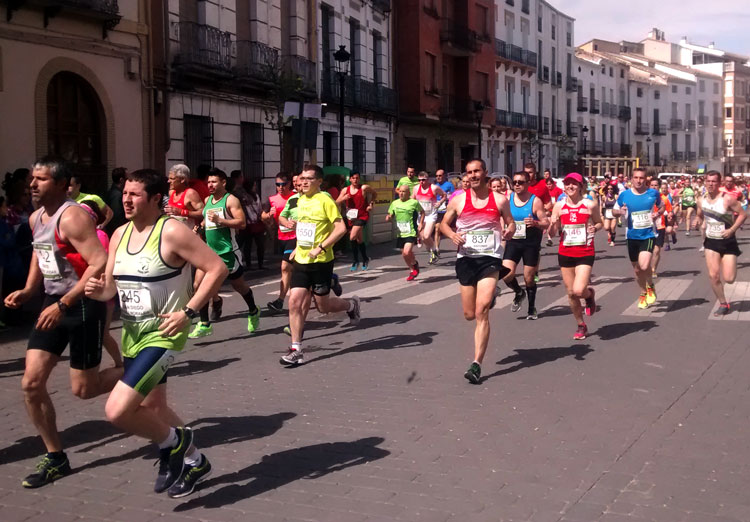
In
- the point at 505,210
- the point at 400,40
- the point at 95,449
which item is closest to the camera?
the point at 95,449

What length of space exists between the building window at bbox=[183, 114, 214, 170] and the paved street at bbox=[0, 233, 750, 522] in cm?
1194

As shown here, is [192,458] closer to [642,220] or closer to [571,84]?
[642,220]

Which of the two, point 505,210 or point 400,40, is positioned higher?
point 400,40

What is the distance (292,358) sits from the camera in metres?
8.55

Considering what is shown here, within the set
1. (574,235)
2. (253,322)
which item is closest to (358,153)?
(253,322)

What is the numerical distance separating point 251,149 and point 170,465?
812 inches

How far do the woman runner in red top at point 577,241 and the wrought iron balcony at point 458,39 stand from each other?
106 feet

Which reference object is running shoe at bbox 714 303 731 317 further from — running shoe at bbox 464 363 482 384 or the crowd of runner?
running shoe at bbox 464 363 482 384

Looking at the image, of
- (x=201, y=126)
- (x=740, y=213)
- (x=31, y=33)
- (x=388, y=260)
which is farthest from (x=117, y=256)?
(x=201, y=126)

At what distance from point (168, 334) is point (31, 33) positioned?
1393 cm

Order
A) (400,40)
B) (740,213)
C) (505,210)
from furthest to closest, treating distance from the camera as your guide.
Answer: (400,40) < (740,213) < (505,210)

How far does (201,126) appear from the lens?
22719mm

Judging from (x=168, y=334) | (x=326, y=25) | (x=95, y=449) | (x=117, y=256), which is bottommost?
(x=95, y=449)

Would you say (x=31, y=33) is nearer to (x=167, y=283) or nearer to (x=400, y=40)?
(x=167, y=283)
